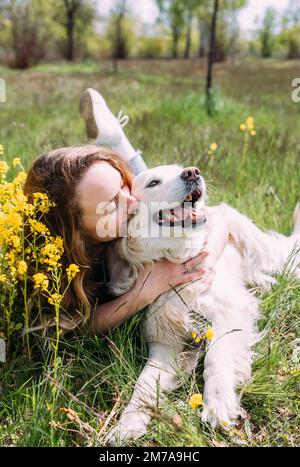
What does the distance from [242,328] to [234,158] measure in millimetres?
2553

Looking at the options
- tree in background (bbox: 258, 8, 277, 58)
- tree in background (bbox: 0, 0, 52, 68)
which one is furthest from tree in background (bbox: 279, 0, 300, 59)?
tree in background (bbox: 0, 0, 52, 68)

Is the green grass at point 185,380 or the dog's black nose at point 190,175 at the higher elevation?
the dog's black nose at point 190,175

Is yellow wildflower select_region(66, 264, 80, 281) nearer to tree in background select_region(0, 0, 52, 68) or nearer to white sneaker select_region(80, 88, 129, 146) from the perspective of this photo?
white sneaker select_region(80, 88, 129, 146)

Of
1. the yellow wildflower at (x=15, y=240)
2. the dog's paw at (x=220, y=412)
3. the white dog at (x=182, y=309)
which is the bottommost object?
the dog's paw at (x=220, y=412)

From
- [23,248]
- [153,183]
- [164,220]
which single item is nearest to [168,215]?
[164,220]

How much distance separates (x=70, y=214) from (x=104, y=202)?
180mm

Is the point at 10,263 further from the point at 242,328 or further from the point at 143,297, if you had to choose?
the point at 242,328

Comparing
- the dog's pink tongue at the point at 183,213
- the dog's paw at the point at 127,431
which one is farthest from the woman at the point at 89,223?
the dog's paw at the point at 127,431

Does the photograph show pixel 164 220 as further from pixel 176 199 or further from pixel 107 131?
pixel 107 131

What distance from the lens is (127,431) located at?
6.40ft

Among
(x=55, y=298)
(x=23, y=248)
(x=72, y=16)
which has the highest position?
(x=72, y=16)

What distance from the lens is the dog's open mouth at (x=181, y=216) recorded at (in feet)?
7.66

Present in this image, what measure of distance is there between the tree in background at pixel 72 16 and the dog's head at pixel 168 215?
34.3 m

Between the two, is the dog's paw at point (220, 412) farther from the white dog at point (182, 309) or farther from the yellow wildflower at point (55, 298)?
the yellow wildflower at point (55, 298)
